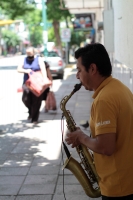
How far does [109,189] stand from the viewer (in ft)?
9.21

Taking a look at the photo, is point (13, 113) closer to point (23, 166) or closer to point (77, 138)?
point (23, 166)

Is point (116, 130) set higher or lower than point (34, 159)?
higher

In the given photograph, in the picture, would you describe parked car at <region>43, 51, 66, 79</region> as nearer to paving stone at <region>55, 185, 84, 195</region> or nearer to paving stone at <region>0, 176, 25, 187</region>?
paving stone at <region>0, 176, 25, 187</region>

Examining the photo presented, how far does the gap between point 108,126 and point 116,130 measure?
85mm

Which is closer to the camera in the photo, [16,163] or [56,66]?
[16,163]

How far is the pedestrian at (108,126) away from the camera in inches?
Answer: 107

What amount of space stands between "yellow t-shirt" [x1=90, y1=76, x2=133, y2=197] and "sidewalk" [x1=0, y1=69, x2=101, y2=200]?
102 inches

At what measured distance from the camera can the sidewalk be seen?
5.57m

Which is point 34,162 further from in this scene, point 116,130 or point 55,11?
point 55,11

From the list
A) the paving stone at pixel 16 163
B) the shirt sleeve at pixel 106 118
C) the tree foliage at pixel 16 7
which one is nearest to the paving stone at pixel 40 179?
the paving stone at pixel 16 163

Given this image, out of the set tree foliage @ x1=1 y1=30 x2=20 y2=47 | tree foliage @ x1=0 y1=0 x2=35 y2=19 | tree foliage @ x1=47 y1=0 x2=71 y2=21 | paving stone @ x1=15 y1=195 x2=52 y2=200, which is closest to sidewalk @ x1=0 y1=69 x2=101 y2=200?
paving stone @ x1=15 y1=195 x2=52 y2=200

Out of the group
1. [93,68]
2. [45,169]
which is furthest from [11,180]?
[93,68]

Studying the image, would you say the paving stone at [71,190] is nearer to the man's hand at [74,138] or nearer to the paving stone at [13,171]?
the paving stone at [13,171]

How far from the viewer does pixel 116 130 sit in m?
2.76
